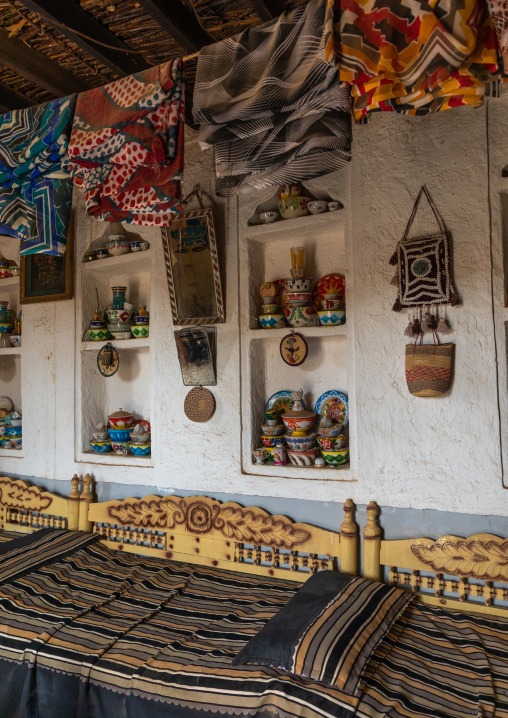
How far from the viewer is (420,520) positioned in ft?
6.48

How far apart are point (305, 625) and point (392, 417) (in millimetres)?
853

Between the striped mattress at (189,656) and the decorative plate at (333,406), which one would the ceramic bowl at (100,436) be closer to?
the striped mattress at (189,656)

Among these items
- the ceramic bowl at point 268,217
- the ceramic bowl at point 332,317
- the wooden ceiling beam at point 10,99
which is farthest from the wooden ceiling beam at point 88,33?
the ceramic bowl at point 332,317

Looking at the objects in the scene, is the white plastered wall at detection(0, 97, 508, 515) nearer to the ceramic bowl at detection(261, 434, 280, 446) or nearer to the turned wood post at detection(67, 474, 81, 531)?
the ceramic bowl at detection(261, 434, 280, 446)

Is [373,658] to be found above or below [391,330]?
below

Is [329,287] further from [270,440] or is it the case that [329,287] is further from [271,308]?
[270,440]

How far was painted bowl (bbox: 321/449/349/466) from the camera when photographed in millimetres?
2217

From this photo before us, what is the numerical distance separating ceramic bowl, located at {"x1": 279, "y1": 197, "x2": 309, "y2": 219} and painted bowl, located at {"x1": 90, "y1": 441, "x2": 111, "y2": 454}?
1.58 meters

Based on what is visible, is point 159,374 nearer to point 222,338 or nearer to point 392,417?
point 222,338

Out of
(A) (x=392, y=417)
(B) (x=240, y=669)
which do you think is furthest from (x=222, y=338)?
(B) (x=240, y=669)

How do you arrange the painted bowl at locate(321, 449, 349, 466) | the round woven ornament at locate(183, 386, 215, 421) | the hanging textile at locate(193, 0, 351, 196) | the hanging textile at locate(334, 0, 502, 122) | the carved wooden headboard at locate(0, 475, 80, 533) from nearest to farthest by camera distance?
1. the hanging textile at locate(334, 0, 502, 122)
2. the hanging textile at locate(193, 0, 351, 196)
3. the painted bowl at locate(321, 449, 349, 466)
4. the round woven ornament at locate(183, 386, 215, 421)
5. the carved wooden headboard at locate(0, 475, 80, 533)

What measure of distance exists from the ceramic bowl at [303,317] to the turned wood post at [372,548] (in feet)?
2.74

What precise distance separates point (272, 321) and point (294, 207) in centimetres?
53

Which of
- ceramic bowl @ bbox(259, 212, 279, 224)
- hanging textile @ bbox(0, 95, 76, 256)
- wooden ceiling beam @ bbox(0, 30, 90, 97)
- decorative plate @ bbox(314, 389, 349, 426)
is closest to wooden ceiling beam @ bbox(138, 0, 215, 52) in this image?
hanging textile @ bbox(0, 95, 76, 256)
